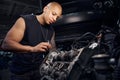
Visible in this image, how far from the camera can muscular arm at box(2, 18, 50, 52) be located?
1.90 m

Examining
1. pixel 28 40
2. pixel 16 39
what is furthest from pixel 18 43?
pixel 28 40

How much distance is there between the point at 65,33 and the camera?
12.0 ft

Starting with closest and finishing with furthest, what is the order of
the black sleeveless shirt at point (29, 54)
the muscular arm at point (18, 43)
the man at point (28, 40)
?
1. the muscular arm at point (18, 43)
2. the man at point (28, 40)
3. the black sleeveless shirt at point (29, 54)

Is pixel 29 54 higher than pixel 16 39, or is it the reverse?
pixel 16 39

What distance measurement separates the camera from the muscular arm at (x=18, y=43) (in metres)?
1.90

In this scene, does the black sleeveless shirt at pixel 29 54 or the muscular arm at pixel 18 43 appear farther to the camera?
the black sleeveless shirt at pixel 29 54

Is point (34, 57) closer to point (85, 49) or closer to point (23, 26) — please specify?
point (23, 26)

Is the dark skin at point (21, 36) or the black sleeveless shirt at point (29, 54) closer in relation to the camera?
the dark skin at point (21, 36)

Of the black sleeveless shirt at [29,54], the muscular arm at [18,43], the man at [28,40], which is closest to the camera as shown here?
the muscular arm at [18,43]

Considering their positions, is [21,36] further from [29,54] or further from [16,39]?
[29,54]

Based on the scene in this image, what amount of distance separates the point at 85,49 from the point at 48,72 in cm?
50

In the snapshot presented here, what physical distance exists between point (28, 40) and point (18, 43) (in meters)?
0.16

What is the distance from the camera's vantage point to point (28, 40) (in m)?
2.12

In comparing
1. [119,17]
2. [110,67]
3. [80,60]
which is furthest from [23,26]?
[119,17]
